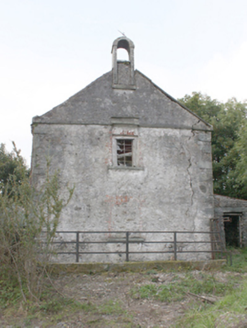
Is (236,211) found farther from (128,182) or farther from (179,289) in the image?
(179,289)

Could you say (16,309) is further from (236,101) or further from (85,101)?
(236,101)

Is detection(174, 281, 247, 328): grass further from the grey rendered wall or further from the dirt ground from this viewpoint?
the grey rendered wall

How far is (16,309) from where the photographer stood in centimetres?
605

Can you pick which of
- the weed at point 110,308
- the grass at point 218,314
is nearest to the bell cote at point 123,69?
the weed at point 110,308

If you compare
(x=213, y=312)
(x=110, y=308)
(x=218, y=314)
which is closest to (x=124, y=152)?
(x=110, y=308)

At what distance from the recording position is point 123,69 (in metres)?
11.5

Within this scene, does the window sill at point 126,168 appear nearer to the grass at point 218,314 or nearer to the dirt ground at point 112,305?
the dirt ground at point 112,305

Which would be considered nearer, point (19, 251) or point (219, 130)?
point (19, 251)

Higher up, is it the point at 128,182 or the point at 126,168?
the point at 126,168

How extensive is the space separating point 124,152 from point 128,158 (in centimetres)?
25

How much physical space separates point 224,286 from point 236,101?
19.2m

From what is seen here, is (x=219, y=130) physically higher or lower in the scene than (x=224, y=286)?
higher

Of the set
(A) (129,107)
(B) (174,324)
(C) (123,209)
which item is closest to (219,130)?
(A) (129,107)

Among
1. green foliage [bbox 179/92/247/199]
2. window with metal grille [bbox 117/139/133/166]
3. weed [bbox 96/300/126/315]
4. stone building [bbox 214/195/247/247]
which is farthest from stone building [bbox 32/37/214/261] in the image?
green foliage [bbox 179/92/247/199]
